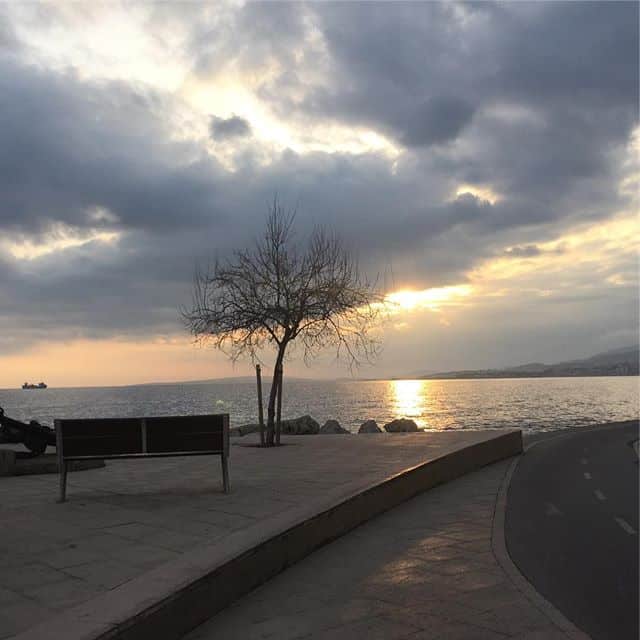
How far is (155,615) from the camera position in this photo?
155 inches

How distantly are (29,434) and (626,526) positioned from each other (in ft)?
29.8

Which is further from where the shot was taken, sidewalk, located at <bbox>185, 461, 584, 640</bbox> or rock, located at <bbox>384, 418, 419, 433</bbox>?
rock, located at <bbox>384, 418, 419, 433</bbox>

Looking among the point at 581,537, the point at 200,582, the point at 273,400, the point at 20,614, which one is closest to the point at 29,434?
the point at 273,400

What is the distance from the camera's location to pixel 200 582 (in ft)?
14.6

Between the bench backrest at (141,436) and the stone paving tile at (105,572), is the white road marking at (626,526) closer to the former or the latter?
the bench backrest at (141,436)

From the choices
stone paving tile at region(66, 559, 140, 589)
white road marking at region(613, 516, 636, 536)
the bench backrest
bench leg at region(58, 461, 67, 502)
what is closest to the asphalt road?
white road marking at region(613, 516, 636, 536)

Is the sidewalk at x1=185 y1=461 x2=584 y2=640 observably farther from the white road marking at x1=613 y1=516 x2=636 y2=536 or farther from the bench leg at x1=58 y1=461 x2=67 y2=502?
the bench leg at x1=58 y1=461 x2=67 y2=502

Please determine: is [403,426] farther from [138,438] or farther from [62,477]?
[62,477]

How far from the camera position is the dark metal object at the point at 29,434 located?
11.2 meters

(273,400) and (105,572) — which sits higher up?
(273,400)

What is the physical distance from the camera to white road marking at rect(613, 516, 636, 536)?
7426 mm

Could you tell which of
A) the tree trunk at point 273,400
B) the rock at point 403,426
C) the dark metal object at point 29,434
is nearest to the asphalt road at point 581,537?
the tree trunk at point 273,400

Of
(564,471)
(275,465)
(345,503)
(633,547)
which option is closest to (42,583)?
(345,503)

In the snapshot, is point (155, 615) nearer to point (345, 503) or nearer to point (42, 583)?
point (42, 583)
